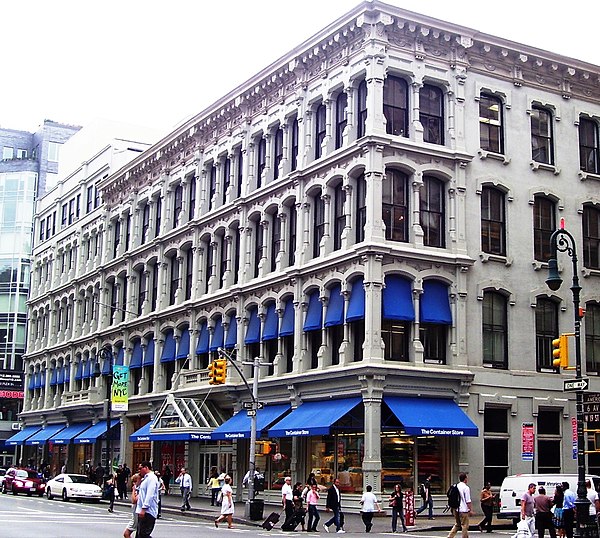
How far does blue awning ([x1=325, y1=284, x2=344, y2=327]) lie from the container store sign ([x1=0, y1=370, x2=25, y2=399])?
58016 millimetres

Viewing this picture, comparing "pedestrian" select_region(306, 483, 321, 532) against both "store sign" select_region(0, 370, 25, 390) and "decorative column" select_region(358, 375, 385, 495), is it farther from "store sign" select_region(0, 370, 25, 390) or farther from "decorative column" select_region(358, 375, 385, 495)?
"store sign" select_region(0, 370, 25, 390)

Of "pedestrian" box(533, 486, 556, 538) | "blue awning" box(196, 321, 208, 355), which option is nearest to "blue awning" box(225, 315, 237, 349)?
"blue awning" box(196, 321, 208, 355)

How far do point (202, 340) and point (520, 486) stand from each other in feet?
74.3

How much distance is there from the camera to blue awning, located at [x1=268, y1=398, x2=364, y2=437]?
1451 inches

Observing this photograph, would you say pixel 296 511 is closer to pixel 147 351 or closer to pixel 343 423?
pixel 343 423

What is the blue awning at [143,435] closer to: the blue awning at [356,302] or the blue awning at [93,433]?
the blue awning at [93,433]

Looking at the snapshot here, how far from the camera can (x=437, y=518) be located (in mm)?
36406

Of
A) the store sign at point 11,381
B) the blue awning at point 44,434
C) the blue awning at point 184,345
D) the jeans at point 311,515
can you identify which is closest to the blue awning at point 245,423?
the blue awning at point 184,345

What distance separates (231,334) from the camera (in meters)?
48.2

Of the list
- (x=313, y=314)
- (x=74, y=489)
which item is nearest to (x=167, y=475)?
(x=74, y=489)

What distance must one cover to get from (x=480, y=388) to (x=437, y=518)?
5810 mm

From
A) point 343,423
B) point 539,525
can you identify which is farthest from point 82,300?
point 539,525

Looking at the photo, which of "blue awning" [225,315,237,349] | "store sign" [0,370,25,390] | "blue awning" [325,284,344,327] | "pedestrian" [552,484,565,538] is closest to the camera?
"pedestrian" [552,484,565,538]

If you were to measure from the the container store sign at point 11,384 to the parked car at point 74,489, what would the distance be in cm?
4285
